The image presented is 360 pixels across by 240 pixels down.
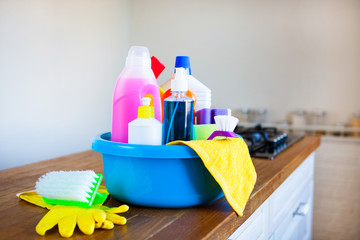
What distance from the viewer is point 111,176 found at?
0.74 metres

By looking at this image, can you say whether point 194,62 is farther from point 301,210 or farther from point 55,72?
point 301,210

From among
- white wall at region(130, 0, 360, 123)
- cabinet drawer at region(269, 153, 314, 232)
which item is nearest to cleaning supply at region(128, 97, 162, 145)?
cabinet drawer at region(269, 153, 314, 232)

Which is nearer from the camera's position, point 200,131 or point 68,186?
point 68,186

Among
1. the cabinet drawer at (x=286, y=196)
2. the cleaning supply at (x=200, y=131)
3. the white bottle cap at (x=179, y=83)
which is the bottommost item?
the cabinet drawer at (x=286, y=196)

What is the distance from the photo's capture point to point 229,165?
0.72 meters

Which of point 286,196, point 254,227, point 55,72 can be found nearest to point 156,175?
point 254,227

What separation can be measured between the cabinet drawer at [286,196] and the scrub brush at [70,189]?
24.2 inches

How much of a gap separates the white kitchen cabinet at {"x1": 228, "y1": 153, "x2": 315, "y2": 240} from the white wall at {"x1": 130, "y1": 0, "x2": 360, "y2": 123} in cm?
86

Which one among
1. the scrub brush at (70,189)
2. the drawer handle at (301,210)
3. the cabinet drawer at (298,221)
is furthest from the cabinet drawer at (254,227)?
the drawer handle at (301,210)

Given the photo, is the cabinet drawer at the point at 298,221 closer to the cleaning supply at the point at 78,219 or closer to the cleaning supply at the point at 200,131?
the cleaning supply at the point at 200,131

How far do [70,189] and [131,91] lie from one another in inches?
9.2

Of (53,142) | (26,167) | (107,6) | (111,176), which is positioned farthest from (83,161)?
(107,6)

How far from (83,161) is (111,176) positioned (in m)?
0.48

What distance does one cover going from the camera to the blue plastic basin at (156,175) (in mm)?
670
